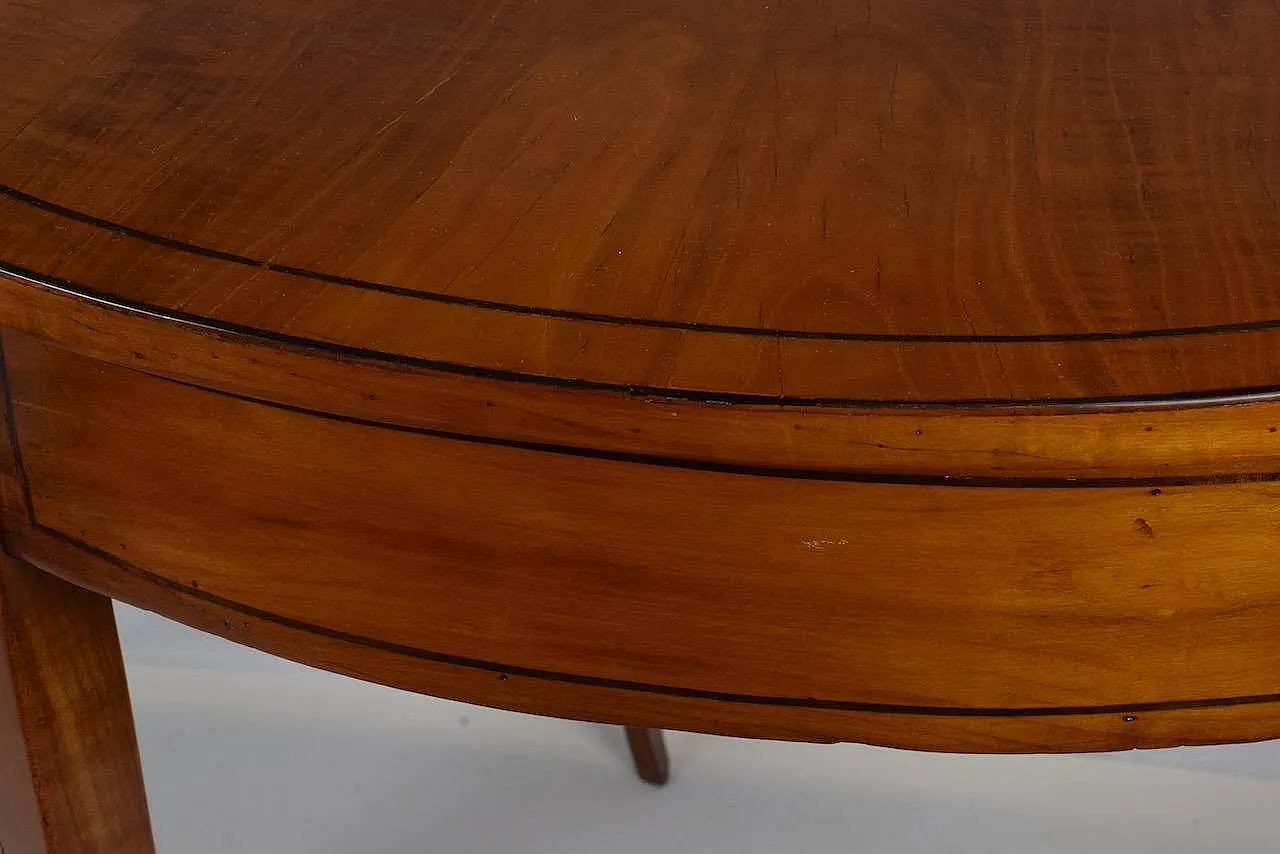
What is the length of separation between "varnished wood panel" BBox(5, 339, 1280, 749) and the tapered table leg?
0.78 m

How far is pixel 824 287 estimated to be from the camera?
0.56 metres

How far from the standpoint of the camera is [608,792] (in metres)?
1.42

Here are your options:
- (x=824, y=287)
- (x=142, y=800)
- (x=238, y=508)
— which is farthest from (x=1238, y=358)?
(x=142, y=800)

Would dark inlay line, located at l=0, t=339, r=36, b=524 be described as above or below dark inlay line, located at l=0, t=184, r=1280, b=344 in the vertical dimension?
below

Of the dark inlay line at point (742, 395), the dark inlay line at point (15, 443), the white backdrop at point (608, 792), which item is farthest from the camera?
the white backdrop at point (608, 792)

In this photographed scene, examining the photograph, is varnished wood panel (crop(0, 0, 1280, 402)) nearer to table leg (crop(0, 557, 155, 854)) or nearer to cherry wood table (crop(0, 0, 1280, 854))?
cherry wood table (crop(0, 0, 1280, 854))

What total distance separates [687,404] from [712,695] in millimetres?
126

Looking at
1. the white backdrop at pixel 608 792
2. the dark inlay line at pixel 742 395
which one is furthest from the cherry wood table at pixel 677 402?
the white backdrop at pixel 608 792

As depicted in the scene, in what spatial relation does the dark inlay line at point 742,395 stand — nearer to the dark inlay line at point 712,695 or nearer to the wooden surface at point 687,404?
the wooden surface at point 687,404

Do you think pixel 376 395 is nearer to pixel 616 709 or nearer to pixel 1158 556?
pixel 616 709

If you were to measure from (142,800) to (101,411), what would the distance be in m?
0.27

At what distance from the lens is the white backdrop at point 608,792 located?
136 centimetres

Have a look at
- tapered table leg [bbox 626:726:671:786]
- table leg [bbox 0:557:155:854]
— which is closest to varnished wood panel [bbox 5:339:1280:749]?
table leg [bbox 0:557:155:854]

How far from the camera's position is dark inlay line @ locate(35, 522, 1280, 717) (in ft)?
1.85
